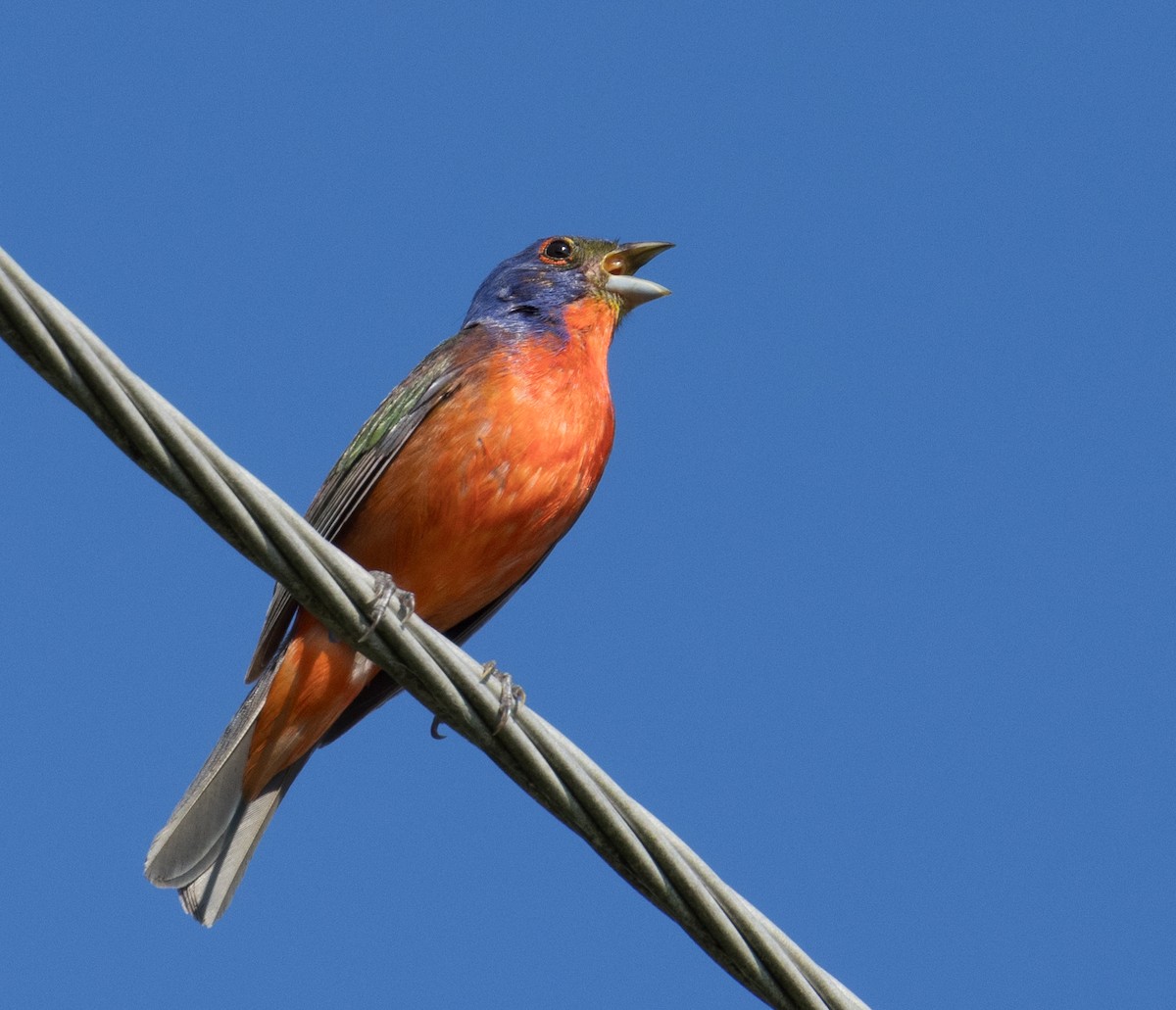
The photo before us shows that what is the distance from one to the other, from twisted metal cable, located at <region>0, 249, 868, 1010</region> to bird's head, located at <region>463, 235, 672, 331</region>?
372 centimetres

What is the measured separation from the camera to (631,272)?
795 centimetres

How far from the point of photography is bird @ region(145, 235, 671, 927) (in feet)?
19.7

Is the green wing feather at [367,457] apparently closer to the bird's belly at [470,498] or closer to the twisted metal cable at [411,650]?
the bird's belly at [470,498]

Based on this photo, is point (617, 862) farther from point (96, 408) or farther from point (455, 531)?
point (455, 531)

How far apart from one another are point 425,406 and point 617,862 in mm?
3208

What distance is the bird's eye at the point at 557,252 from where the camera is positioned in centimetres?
780

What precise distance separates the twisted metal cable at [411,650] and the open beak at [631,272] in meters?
4.12

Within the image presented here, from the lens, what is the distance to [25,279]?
116 inches

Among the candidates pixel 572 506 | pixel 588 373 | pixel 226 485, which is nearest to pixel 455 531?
pixel 572 506

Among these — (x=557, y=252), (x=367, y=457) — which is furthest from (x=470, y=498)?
(x=557, y=252)

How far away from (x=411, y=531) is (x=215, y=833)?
4.41ft

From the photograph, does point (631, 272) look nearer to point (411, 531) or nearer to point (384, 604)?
point (411, 531)

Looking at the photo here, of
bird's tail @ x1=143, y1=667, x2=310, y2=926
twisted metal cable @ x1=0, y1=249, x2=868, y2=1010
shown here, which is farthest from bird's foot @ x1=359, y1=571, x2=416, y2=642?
bird's tail @ x1=143, y1=667, x2=310, y2=926

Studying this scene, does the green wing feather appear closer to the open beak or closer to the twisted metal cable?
the open beak
